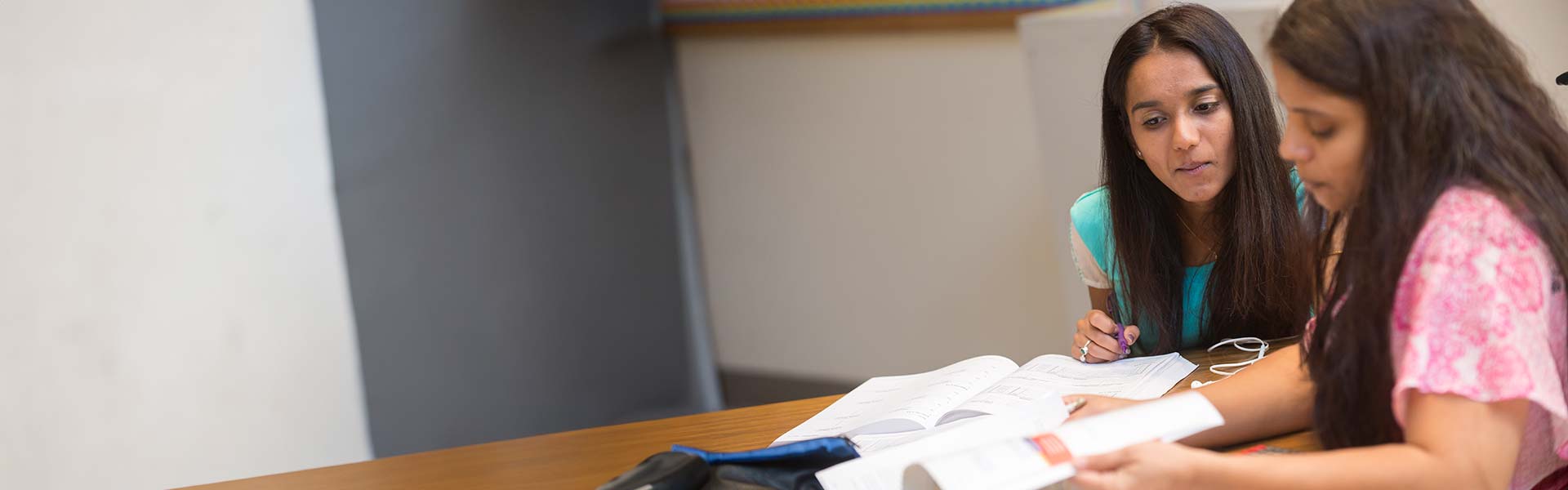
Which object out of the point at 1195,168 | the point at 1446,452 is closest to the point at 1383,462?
the point at 1446,452

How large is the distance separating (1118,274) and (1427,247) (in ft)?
2.80

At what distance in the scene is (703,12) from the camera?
4.05 m

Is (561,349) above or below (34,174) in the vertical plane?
below

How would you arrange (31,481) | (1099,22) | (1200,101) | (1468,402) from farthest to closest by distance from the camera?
(1099,22), (31,481), (1200,101), (1468,402)

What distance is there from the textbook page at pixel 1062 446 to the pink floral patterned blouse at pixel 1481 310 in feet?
0.50

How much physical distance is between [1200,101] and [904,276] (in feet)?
7.62

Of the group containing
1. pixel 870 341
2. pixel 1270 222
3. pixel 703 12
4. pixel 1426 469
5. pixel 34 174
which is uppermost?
pixel 703 12

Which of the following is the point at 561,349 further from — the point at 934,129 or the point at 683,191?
the point at 934,129

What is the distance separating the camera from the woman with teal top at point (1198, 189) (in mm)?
1585

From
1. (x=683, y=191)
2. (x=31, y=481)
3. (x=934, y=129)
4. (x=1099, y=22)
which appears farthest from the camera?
(x=683, y=191)

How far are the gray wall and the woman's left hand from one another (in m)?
2.55

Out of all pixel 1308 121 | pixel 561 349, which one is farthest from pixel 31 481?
pixel 1308 121

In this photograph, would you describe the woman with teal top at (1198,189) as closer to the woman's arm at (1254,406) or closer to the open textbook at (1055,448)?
the woman's arm at (1254,406)

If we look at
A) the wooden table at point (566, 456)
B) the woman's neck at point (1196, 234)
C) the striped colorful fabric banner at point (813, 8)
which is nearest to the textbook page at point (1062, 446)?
the wooden table at point (566, 456)
